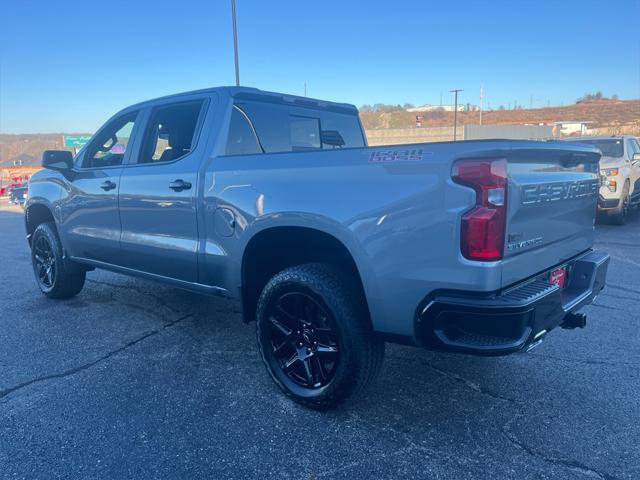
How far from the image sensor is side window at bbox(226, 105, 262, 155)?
359 centimetres

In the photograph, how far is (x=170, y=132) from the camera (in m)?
4.08

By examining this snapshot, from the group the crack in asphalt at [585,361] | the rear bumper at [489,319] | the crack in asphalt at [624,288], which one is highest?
the rear bumper at [489,319]

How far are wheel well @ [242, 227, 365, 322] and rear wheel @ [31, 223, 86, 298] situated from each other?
2.65 meters

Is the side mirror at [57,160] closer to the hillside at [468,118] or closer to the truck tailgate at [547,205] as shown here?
the truck tailgate at [547,205]

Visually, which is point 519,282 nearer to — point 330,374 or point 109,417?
point 330,374

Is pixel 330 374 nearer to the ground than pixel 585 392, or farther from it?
farther from it

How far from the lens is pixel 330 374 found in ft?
9.37

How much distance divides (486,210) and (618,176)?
28.7ft

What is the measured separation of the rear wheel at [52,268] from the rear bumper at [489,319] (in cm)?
406

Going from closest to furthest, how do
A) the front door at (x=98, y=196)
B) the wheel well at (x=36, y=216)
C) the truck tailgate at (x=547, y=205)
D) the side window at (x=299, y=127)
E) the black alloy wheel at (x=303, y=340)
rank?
Result: the truck tailgate at (x=547, y=205), the black alloy wheel at (x=303, y=340), the side window at (x=299, y=127), the front door at (x=98, y=196), the wheel well at (x=36, y=216)

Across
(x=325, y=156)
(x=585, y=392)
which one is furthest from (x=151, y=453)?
(x=585, y=392)

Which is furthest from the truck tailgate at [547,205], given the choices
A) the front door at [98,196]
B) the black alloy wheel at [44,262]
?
the black alloy wheel at [44,262]

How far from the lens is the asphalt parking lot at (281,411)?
246 cm

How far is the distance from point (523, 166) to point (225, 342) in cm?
270
